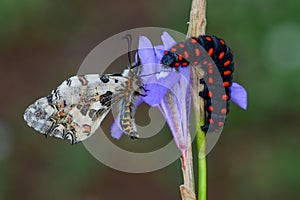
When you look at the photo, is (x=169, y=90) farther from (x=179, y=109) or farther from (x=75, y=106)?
(x=75, y=106)

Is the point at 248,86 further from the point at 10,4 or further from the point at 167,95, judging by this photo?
the point at 167,95

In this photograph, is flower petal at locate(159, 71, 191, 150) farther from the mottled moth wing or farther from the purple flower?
the mottled moth wing

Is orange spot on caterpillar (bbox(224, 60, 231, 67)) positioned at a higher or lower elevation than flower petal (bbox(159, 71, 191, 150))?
higher

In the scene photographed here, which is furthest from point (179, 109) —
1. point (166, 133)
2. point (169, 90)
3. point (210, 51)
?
point (166, 133)

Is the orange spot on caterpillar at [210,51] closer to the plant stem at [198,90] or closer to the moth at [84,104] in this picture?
the plant stem at [198,90]

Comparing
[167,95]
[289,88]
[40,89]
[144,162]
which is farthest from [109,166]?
[167,95]

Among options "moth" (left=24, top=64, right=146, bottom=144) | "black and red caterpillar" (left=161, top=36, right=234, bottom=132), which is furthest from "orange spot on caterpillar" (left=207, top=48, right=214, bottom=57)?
"moth" (left=24, top=64, right=146, bottom=144)

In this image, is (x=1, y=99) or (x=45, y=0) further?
(x=1, y=99)
